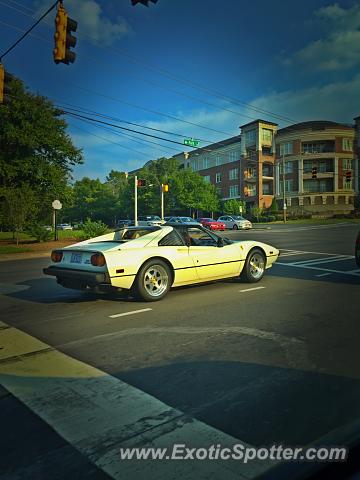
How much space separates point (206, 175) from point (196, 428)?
79836 mm

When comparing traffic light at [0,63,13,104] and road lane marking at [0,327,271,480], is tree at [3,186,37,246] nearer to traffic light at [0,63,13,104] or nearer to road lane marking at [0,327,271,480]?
traffic light at [0,63,13,104]

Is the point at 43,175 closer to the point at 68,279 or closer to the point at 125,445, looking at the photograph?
the point at 68,279

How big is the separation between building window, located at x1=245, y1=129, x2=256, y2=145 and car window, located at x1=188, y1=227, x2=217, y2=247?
61.5 metres

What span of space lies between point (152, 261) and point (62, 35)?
6536 mm

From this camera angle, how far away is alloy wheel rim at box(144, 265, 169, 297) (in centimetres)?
672

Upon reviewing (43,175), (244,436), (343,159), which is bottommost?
(244,436)

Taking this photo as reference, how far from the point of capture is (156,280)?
6848 millimetres

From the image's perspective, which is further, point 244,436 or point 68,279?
point 68,279

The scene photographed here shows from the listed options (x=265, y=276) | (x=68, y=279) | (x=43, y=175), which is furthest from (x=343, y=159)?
(x=68, y=279)

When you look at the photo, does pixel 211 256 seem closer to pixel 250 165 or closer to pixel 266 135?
pixel 266 135

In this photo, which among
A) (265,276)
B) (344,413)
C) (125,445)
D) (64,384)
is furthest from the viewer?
(265,276)

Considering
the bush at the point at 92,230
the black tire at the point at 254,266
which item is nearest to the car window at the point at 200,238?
the black tire at the point at 254,266

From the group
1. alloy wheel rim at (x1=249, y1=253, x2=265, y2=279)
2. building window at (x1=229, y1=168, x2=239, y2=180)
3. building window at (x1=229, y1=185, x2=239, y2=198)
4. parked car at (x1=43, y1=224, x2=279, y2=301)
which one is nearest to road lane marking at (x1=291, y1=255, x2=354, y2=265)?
alloy wheel rim at (x1=249, y1=253, x2=265, y2=279)

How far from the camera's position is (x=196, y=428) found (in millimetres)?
2639
